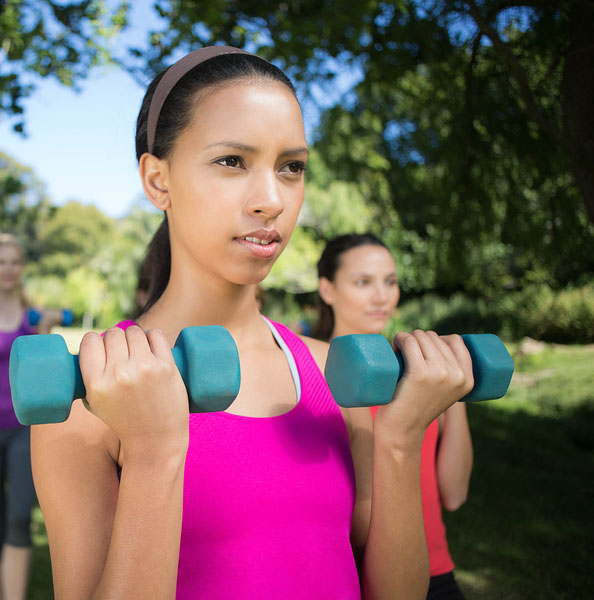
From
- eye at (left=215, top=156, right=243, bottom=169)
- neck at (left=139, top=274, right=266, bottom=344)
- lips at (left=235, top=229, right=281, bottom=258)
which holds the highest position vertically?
eye at (left=215, top=156, right=243, bottom=169)

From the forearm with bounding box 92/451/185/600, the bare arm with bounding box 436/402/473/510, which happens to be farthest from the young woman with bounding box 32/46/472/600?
the bare arm with bounding box 436/402/473/510

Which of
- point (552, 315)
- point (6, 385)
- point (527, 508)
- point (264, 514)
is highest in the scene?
point (552, 315)

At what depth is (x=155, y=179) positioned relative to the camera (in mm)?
1403

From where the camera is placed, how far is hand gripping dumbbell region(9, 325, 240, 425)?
0.94m

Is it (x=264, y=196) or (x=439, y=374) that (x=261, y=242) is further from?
(x=439, y=374)

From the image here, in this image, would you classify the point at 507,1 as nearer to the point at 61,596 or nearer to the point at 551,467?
the point at 61,596

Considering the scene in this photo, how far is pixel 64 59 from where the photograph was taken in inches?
195

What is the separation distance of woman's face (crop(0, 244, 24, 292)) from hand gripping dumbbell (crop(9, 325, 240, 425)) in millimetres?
3832

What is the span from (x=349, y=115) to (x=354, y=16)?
2084mm

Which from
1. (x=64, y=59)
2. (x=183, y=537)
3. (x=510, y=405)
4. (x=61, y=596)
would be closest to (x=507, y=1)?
(x=183, y=537)

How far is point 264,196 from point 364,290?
2.09 m

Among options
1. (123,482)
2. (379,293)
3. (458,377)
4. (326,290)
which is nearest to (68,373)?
(123,482)

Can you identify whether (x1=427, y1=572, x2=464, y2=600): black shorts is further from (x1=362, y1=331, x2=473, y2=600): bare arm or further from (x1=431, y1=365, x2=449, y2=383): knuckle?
(x1=431, y1=365, x2=449, y2=383): knuckle

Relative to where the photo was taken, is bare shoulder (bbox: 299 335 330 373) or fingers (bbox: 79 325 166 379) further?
bare shoulder (bbox: 299 335 330 373)
